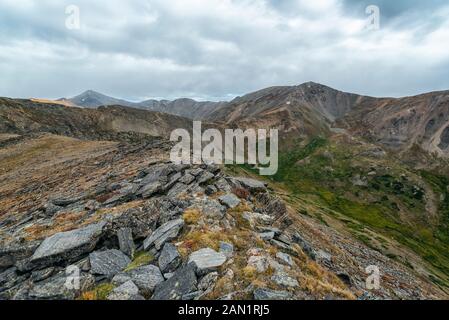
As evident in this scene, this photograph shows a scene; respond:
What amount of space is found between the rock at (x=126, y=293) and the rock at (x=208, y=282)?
2.09 metres

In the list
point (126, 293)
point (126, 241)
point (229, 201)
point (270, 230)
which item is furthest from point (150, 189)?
point (126, 293)

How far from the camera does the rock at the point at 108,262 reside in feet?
44.0

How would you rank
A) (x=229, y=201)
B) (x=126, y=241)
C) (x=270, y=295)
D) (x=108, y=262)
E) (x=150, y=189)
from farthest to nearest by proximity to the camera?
(x=150, y=189) < (x=229, y=201) < (x=126, y=241) < (x=108, y=262) < (x=270, y=295)

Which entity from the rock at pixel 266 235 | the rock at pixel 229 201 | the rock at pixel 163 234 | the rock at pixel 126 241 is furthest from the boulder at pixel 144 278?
the rock at pixel 229 201

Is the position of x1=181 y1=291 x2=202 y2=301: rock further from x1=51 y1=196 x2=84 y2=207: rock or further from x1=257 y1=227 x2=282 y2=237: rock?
x1=51 y1=196 x2=84 y2=207: rock

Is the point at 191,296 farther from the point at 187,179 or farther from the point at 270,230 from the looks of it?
the point at 187,179

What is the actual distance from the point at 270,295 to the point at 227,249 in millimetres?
3488

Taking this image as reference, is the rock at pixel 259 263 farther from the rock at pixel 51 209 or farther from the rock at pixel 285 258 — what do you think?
the rock at pixel 51 209

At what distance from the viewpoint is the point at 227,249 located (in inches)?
555

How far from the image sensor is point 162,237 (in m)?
15.4

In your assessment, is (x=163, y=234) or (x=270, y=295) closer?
(x=270, y=295)

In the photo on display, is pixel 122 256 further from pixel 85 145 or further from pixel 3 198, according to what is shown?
pixel 85 145
